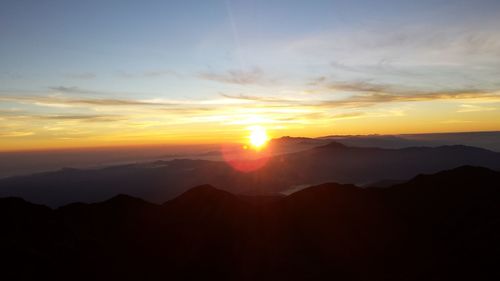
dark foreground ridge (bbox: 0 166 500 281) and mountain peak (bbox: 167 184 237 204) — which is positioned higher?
mountain peak (bbox: 167 184 237 204)

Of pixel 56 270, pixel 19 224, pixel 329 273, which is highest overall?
pixel 19 224

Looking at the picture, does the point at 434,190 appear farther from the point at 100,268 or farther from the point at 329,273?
the point at 100,268

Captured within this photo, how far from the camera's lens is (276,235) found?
155ft

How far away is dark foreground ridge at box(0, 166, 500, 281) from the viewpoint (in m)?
37.1

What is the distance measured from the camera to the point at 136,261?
41.5 m

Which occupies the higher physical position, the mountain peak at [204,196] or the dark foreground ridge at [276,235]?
the mountain peak at [204,196]

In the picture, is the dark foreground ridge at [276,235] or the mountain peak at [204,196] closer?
the dark foreground ridge at [276,235]

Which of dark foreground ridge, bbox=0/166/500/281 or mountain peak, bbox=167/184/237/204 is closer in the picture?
dark foreground ridge, bbox=0/166/500/281

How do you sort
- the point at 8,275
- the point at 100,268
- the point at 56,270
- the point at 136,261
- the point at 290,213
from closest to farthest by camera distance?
1. the point at 8,275
2. the point at 56,270
3. the point at 100,268
4. the point at 136,261
5. the point at 290,213

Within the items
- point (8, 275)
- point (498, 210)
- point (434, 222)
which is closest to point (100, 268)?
point (8, 275)

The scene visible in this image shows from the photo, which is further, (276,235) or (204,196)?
(204,196)

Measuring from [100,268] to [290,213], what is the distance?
2299 cm

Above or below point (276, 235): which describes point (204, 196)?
above

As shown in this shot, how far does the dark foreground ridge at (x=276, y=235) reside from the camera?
37.1 metres
